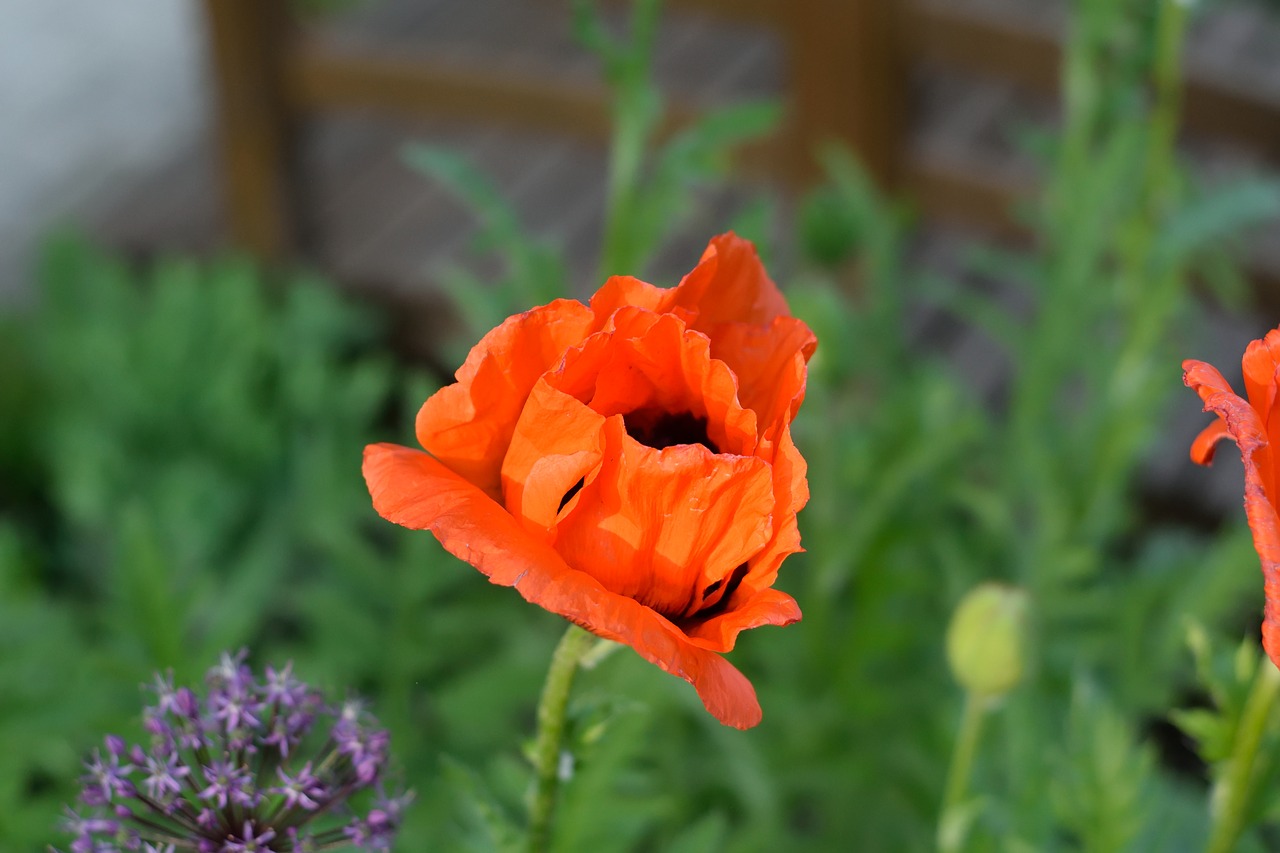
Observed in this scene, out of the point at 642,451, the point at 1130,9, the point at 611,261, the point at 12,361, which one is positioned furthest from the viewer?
the point at 12,361

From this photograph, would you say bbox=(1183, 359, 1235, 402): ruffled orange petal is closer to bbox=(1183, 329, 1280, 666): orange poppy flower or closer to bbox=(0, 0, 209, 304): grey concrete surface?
bbox=(1183, 329, 1280, 666): orange poppy flower

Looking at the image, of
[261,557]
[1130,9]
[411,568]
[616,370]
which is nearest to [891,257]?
[1130,9]

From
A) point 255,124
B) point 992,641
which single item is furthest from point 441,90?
point 992,641

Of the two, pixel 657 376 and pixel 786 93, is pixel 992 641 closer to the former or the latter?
pixel 657 376

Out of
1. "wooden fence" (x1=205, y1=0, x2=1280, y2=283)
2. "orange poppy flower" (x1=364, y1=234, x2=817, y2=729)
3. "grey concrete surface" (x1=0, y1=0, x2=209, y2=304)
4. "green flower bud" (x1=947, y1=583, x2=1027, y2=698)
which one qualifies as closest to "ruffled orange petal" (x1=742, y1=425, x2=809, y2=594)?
"orange poppy flower" (x1=364, y1=234, x2=817, y2=729)

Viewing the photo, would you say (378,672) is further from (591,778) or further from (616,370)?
(616,370)

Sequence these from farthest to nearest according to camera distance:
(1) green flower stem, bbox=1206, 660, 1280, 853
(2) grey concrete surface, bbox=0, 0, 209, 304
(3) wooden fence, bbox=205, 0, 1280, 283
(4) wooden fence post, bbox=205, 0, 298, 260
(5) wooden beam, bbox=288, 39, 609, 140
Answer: (2) grey concrete surface, bbox=0, 0, 209, 304 → (4) wooden fence post, bbox=205, 0, 298, 260 → (5) wooden beam, bbox=288, 39, 609, 140 → (3) wooden fence, bbox=205, 0, 1280, 283 → (1) green flower stem, bbox=1206, 660, 1280, 853
